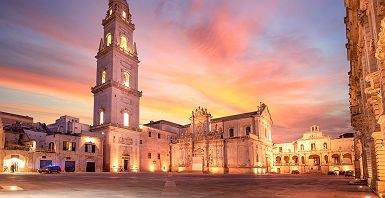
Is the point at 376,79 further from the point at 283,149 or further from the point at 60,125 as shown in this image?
the point at 283,149

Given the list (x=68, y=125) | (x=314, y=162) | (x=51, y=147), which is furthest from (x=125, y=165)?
(x=314, y=162)

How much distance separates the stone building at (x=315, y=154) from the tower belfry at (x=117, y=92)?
44269 millimetres

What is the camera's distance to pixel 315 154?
8744 cm

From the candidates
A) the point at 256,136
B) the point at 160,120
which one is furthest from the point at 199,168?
the point at 160,120

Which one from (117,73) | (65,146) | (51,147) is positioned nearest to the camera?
(51,147)

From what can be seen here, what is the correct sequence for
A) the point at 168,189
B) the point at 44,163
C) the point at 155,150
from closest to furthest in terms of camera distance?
the point at 168,189 < the point at 44,163 < the point at 155,150

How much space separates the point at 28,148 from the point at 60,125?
24896 mm

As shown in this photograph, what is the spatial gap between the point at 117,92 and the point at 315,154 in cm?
6088

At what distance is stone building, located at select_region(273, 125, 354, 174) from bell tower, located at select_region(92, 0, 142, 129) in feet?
152

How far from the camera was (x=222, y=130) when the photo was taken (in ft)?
243

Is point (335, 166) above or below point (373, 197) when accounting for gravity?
below

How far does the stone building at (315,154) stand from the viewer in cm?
8312

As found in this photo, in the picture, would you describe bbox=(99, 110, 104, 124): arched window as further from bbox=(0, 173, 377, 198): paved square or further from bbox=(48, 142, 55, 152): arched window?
bbox=(0, 173, 377, 198): paved square

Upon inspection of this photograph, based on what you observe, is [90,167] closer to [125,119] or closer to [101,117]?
[101,117]
